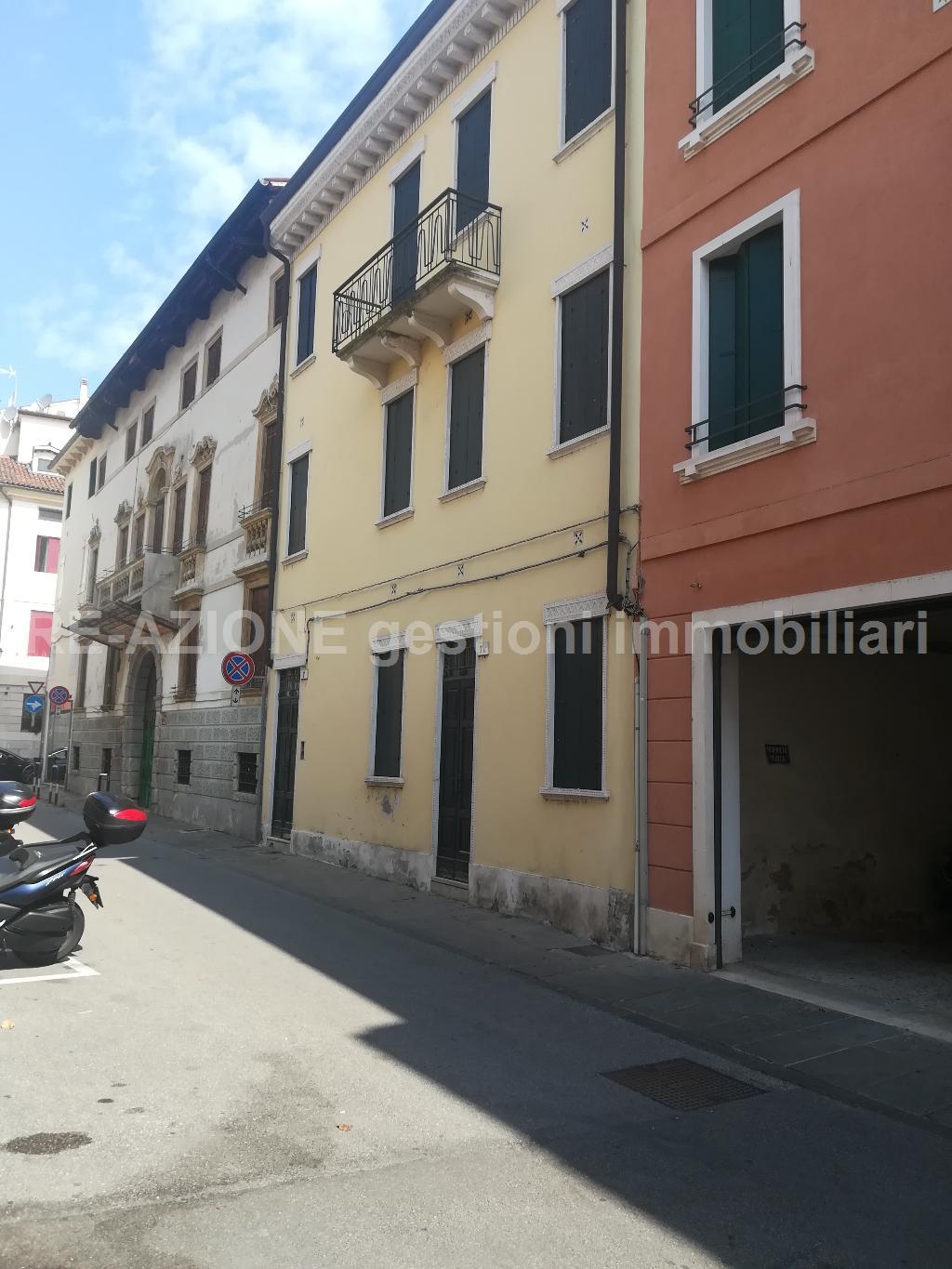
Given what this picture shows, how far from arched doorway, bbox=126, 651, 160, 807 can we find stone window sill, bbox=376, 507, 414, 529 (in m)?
12.3

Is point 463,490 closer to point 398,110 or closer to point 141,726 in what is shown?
point 398,110


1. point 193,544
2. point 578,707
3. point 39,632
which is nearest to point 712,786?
point 578,707

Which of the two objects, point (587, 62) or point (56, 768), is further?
point (56, 768)

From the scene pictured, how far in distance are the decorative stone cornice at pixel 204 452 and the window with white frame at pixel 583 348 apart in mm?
11936

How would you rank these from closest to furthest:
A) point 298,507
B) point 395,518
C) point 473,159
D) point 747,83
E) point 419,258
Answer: point 747,83
point 473,159
point 419,258
point 395,518
point 298,507

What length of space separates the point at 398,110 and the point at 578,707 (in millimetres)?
9186

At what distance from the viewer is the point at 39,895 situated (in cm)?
712

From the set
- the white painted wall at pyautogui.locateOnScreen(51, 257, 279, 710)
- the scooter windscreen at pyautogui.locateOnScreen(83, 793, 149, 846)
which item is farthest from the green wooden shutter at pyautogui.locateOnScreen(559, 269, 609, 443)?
the white painted wall at pyautogui.locateOnScreen(51, 257, 279, 710)

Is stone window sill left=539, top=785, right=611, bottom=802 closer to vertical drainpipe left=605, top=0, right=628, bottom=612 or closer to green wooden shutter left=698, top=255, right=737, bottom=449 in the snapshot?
vertical drainpipe left=605, top=0, right=628, bottom=612

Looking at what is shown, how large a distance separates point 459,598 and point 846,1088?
295 inches

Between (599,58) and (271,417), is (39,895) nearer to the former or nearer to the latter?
(599,58)

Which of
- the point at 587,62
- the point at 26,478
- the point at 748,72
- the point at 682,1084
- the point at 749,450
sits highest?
the point at 26,478

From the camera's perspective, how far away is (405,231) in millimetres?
13227

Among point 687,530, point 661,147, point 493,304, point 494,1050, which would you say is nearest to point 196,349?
point 493,304
